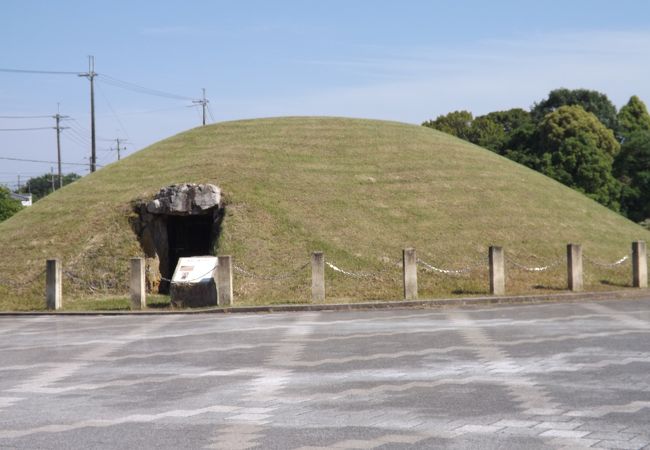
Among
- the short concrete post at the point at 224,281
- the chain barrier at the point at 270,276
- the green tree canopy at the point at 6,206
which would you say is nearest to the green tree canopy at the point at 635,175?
the chain barrier at the point at 270,276

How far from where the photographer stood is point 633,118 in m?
82.8

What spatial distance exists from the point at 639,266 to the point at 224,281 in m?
12.4

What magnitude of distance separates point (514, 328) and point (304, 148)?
21615mm

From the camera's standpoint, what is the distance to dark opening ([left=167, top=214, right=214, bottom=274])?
31562 mm

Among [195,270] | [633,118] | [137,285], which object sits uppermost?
[633,118]

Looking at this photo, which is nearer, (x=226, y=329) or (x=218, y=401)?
(x=218, y=401)

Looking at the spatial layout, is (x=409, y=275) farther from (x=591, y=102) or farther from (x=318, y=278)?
(x=591, y=102)

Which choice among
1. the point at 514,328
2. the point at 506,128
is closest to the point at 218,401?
the point at 514,328

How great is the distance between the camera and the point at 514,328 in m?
16.9

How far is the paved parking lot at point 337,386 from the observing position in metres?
8.00

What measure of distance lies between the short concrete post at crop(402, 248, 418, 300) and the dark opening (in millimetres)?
8698

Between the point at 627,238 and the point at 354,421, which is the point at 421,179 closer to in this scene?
the point at 627,238

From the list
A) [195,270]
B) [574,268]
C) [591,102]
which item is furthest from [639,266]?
[591,102]

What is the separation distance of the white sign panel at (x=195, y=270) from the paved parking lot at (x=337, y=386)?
6.10m
